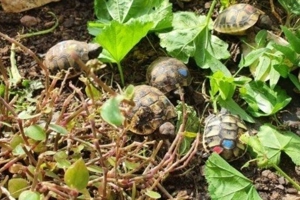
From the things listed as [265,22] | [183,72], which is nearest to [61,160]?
[183,72]

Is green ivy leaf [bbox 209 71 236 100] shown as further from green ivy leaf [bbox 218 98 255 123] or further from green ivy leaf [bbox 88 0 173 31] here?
green ivy leaf [bbox 88 0 173 31]

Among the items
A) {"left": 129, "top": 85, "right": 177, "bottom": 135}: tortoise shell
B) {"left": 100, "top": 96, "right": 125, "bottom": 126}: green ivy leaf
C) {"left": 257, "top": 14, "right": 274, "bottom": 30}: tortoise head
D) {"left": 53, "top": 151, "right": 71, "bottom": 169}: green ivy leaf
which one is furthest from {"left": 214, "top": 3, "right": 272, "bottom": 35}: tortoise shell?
{"left": 100, "top": 96, "right": 125, "bottom": 126}: green ivy leaf

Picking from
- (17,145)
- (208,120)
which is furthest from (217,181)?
(17,145)

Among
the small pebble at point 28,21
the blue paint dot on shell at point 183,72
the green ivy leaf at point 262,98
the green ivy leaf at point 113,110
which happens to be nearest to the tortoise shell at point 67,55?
the small pebble at point 28,21

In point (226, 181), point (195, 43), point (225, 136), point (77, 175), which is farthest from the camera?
point (195, 43)

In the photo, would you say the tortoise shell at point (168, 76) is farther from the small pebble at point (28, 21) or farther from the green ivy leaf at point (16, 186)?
the green ivy leaf at point (16, 186)

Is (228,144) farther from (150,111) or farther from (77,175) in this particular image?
(77,175)
